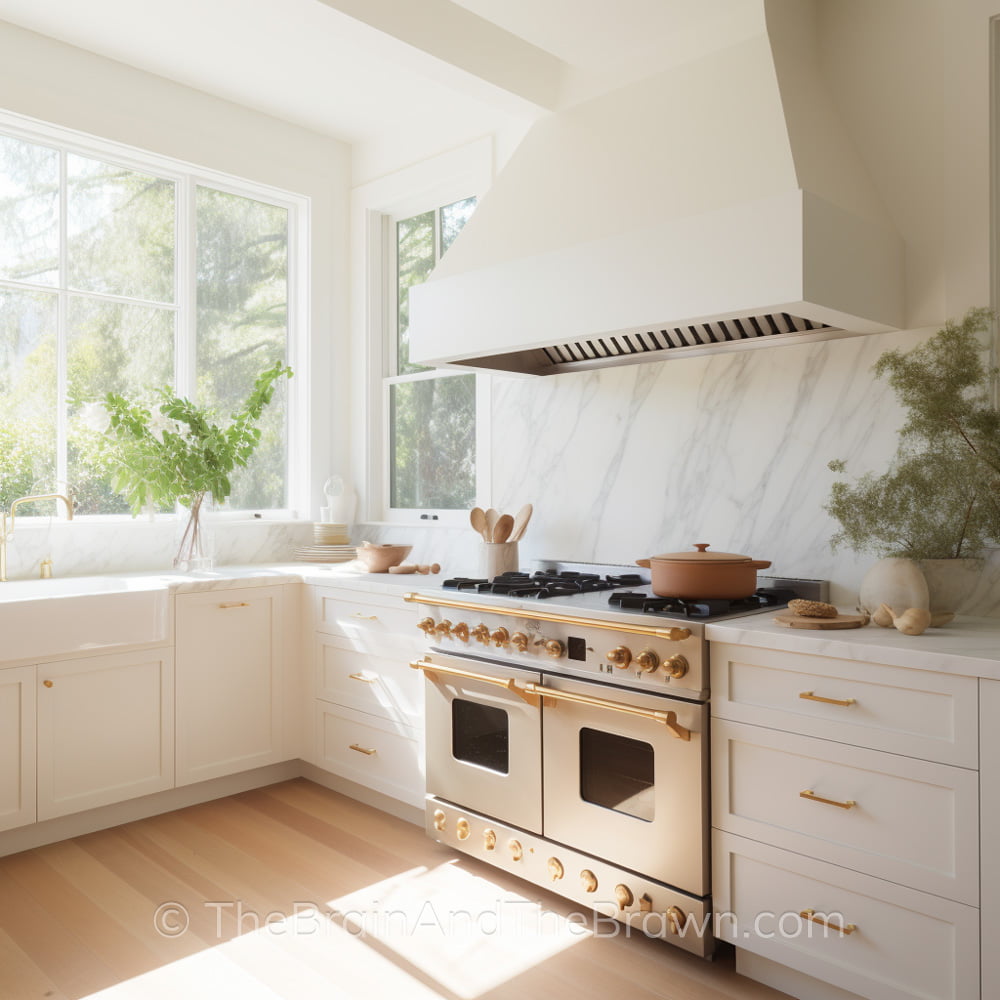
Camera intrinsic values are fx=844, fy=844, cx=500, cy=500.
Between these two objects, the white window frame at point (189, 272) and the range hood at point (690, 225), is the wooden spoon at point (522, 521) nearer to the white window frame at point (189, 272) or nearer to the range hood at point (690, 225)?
the range hood at point (690, 225)

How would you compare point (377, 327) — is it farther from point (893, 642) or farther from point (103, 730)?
point (893, 642)

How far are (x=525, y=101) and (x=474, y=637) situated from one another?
66.9 inches

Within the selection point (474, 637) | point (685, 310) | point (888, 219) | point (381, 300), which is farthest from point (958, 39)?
point (381, 300)

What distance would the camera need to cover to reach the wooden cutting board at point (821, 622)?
76.4 inches

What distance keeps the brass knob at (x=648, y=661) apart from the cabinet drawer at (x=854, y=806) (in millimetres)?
205

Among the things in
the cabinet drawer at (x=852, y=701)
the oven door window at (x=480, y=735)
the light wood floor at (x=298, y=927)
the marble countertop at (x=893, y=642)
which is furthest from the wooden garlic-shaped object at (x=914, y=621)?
the oven door window at (x=480, y=735)

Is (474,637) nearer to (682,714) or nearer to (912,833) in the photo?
(682,714)

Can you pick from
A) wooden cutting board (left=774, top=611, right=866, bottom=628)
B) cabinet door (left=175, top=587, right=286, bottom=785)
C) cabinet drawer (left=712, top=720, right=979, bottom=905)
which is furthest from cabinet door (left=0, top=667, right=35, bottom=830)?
wooden cutting board (left=774, top=611, right=866, bottom=628)

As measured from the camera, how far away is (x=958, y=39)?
2.29 m

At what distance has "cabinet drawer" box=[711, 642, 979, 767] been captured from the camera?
1.66 meters

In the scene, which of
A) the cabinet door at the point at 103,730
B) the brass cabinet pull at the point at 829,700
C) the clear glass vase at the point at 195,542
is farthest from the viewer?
the clear glass vase at the point at 195,542

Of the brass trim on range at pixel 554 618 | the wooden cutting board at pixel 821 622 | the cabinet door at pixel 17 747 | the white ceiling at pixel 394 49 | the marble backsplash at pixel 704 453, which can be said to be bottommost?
the cabinet door at pixel 17 747

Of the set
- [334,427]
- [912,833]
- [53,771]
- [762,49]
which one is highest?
[762,49]

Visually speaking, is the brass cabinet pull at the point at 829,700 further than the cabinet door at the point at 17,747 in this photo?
No
